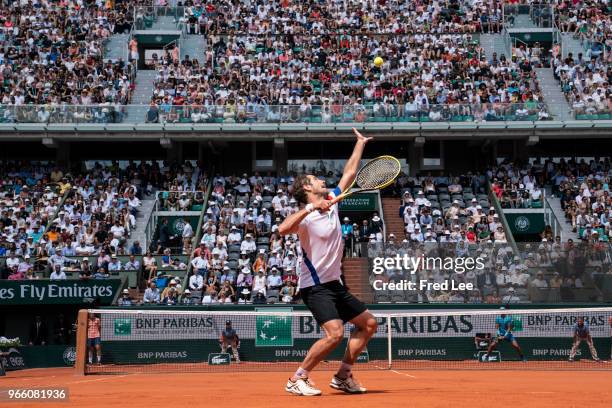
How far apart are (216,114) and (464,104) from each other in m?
9.40

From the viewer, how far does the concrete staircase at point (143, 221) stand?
33781mm

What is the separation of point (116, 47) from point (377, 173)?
32825 millimetres

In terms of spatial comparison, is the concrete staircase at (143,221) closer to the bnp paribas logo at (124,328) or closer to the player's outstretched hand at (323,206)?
the bnp paribas logo at (124,328)

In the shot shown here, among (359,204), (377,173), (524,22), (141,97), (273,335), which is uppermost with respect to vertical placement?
(524,22)

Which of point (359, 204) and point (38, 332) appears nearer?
point (38, 332)

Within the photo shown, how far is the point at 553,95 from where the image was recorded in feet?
125

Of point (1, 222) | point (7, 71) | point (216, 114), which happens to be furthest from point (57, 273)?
point (7, 71)

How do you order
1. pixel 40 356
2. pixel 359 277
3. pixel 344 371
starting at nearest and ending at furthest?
pixel 344 371, pixel 359 277, pixel 40 356

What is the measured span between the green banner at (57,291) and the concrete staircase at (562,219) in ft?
51.3

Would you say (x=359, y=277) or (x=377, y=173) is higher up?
(x=377, y=173)

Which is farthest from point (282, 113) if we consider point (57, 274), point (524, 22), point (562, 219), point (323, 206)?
point (323, 206)

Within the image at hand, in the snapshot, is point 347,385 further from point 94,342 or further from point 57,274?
point 57,274

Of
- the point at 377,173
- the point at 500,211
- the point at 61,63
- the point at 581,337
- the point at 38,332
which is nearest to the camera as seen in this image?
the point at 377,173

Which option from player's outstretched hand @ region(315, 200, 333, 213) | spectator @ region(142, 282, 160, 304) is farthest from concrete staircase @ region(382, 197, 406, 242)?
player's outstretched hand @ region(315, 200, 333, 213)
